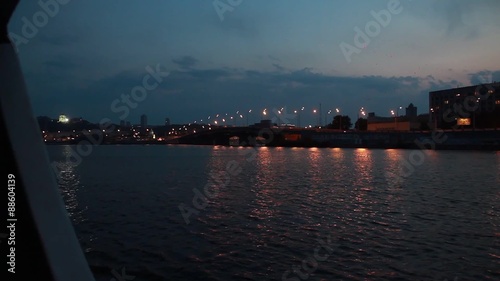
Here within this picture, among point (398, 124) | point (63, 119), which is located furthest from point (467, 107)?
point (63, 119)

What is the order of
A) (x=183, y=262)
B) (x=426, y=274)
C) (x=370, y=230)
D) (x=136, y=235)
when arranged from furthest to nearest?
(x=370, y=230), (x=136, y=235), (x=183, y=262), (x=426, y=274)

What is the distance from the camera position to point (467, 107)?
88.4 metres

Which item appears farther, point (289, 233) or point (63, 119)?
point (63, 119)

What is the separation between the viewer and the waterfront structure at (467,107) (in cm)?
7876

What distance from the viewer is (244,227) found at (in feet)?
38.3

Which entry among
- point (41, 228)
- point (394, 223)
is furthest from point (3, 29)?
point (394, 223)

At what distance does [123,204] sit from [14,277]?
46.1ft

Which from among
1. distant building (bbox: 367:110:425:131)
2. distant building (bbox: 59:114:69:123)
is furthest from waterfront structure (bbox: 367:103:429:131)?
distant building (bbox: 59:114:69:123)

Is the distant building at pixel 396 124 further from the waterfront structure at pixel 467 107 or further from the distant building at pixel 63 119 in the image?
the distant building at pixel 63 119

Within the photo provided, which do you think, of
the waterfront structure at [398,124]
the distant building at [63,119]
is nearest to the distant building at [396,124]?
the waterfront structure at [398,124]

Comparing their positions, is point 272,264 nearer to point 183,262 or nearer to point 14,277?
point 183,262

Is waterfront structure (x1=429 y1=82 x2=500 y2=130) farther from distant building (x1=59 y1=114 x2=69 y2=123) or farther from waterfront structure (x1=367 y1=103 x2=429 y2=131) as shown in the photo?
distant building (x1=59 y1=114 x2=69 y2=123)

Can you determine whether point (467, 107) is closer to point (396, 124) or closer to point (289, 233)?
point (396, 124)

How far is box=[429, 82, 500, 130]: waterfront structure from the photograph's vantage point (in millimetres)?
78762
